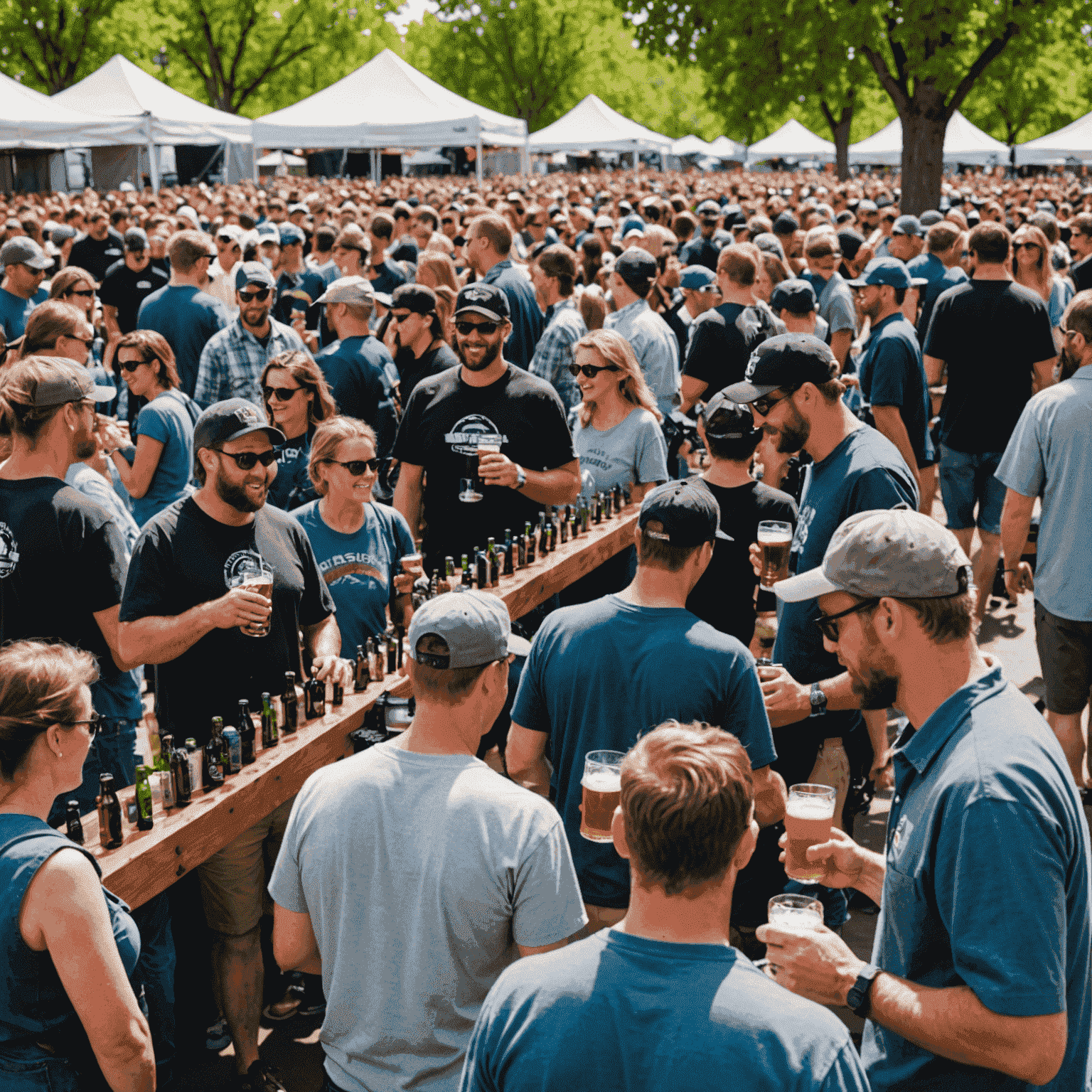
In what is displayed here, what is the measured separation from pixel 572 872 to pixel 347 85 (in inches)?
1117

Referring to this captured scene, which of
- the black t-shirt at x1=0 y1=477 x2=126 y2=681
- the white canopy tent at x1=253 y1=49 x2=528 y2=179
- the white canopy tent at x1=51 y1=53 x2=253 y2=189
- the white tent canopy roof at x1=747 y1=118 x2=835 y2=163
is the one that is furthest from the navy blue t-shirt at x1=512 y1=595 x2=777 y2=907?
the white tent canopy roof at x1=747 y1=118 x2=835 y2=163

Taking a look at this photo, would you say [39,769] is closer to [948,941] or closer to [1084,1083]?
[948,941]

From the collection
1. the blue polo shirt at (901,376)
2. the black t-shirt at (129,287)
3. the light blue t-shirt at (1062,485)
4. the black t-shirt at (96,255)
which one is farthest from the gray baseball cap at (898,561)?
the black t-shirt at (96,255)

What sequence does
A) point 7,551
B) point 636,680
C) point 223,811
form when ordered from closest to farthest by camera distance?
point 636,680, point 223,811, point 7,551

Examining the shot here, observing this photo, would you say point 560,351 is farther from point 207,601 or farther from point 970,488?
point 207,601

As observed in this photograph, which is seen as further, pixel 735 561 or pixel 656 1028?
pixel 735 561

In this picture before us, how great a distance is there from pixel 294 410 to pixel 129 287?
6.15 m

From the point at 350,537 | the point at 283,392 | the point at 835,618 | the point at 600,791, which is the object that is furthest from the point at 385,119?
the point at 835,618

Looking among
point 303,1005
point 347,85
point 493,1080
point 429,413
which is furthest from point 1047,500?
point 347,85

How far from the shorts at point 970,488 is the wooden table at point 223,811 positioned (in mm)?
4810

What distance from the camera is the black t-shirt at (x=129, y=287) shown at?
11227 mm

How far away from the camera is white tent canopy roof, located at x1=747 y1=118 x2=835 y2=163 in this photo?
47.8 m

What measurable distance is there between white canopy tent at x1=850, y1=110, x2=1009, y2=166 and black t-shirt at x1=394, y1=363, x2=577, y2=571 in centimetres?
3750

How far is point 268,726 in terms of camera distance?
3.85m
